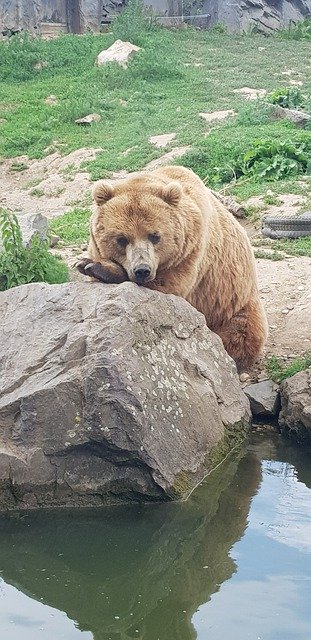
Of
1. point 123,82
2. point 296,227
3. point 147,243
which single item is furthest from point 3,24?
point 147,243

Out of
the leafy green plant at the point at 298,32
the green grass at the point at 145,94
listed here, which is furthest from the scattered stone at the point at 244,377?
the leafy green plant at the point at 298,32

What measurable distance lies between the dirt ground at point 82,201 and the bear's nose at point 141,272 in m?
1.75

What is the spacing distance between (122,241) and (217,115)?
9.07 metres

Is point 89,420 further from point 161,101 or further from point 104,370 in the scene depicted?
point 161,101

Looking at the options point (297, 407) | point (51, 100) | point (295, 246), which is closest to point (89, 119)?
point (51, 100)

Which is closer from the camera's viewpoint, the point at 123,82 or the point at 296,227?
the point at 296,227

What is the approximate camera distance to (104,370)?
511 cm

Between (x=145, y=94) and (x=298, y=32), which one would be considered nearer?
(x=145, y=94)

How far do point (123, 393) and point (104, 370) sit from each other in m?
0.16

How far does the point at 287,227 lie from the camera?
9453 mm

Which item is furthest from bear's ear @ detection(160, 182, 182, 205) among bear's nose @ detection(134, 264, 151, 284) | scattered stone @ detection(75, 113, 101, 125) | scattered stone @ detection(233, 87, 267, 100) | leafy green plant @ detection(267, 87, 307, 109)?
scattered stone @ detection(233, 87, 267, 100)

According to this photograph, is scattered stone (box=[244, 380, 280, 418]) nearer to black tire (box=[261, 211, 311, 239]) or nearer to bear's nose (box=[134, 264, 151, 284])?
bear's nose (box=[134, 264, 151, 284])

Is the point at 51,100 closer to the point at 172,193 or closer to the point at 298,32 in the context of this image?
the point at 298,32

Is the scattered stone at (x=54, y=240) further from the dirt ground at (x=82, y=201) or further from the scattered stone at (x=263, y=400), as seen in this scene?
the scattered stone at (x=263, y=400)
